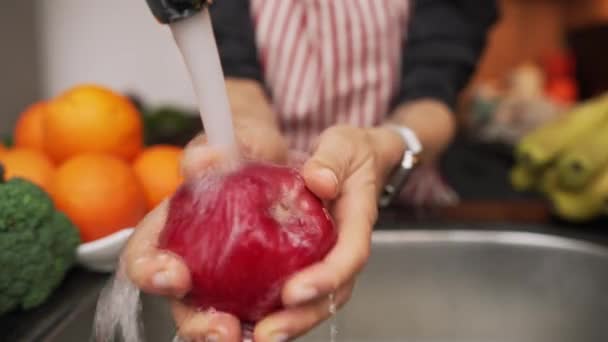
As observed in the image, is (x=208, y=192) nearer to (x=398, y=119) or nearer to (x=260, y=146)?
(x=260, y=146)

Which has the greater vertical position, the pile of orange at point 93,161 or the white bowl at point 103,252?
the pile of orange at point 93,161

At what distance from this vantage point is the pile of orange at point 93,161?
604mm

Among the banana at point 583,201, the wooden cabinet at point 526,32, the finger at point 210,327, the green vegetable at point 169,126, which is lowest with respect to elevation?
the wooden cabinet at point 526,32

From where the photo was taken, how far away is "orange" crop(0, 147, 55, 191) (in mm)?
630

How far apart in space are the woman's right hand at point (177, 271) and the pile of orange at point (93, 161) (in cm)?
20

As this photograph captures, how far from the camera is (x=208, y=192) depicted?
0.34m

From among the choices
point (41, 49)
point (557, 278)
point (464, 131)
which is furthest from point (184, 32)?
point (464, 131)

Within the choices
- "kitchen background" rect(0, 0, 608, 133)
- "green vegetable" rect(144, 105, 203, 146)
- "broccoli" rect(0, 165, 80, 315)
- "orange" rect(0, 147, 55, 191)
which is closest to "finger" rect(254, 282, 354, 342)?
"broccoli" rect(0, 165, 80, 315)

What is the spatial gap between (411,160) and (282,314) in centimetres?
34

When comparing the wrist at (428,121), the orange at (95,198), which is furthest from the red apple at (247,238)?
the wrist at (428,121)

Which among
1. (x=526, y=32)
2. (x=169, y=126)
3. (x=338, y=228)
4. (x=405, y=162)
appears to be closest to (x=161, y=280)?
(x=338, y=228)

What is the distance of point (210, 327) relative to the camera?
308 mm

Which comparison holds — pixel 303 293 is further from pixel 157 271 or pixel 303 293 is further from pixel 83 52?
pixel 83 52

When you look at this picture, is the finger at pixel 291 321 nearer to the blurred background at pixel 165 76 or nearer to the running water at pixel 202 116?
the running water at pixel 202 116
